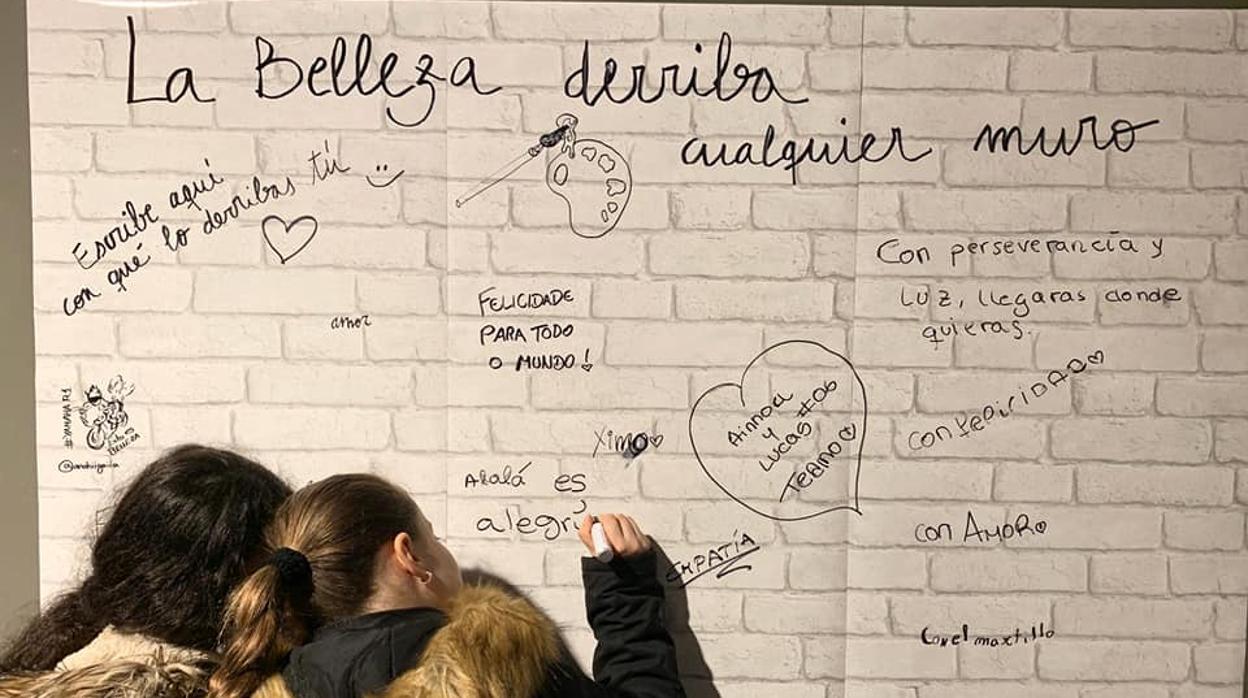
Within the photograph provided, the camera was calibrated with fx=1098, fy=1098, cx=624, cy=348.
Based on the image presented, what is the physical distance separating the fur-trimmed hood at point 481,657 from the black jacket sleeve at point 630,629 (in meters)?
0.21

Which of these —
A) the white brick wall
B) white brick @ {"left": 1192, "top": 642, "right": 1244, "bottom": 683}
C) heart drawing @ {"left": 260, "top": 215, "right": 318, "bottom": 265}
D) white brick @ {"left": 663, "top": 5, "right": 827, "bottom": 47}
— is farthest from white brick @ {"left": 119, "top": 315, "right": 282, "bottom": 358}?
white brick @ {"left": 1192, "top": 642, "right": 1244, "bottom": 683}

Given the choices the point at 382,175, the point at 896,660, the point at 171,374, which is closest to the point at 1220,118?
the point at 896,660

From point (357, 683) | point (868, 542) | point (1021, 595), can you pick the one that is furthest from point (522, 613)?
point (1021, 595)

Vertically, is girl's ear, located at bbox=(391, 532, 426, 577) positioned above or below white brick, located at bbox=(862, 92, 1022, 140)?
below

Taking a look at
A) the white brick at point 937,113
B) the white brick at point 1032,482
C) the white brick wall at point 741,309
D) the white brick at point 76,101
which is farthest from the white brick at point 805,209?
the white brick at point 76,101

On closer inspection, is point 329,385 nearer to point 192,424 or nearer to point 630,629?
point 192,424

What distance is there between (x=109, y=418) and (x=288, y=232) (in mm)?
387

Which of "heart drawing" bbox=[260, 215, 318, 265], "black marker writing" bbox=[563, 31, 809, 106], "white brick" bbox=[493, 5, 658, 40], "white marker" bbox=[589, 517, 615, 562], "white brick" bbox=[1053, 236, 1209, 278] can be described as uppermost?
"white brick" bbox=[493, 5, 658, 40]

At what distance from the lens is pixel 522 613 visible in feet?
4.29

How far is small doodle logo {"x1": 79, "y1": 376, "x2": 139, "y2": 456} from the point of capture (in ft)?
5.31

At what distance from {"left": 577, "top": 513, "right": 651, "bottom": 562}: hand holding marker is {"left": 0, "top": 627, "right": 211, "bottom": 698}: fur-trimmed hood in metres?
0.53

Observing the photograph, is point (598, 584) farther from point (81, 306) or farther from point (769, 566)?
point (81, 306)

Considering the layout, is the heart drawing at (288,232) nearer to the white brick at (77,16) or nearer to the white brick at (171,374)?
the white brick at (171,374)

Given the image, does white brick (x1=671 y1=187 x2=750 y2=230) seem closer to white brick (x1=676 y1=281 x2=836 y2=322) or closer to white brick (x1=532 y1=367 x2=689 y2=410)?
white brick (x1=676 y1=281 x2=836 y2=322)
